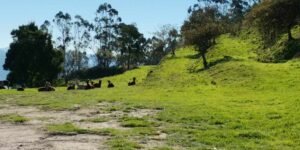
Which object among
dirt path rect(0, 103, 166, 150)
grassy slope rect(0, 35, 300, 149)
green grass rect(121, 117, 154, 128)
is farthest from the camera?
green grass rect(121, 117, 154, 128)

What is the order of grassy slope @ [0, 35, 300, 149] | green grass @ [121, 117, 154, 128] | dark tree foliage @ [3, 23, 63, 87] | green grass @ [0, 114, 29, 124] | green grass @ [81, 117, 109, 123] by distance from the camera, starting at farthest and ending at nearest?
dark tree foliage @ [3, 23, 63, 87]
green grass @ [0, 114, 29, 124]
green grass @ [81, 117, 109, 123]
green grass @ [121, 117, 154, 128]
grassy slope @ [0, 35, 300, 149]

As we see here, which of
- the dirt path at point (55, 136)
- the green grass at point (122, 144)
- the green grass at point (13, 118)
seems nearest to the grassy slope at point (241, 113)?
the green grass at point (122, 144)

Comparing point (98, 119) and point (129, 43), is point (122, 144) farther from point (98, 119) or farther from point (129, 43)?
point (129, 43)

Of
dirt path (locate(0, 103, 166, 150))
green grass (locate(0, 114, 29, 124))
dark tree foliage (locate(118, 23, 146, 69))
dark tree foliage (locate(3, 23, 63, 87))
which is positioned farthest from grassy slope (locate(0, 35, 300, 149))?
dark tree foliage (locate(118, 23, 146, 69))

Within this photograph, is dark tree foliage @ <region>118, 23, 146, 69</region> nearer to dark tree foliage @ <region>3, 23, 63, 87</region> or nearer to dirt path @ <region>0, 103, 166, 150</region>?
dark tree foliage @ <region>3, 23, 63, 87</region>

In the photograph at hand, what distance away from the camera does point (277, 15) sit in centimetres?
5784

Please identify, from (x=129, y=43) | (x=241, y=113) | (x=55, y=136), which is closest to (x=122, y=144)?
(x=55, y=136)

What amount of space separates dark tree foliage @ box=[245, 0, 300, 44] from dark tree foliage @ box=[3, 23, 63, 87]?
40.7 metres

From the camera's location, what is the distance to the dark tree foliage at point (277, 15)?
5688cm

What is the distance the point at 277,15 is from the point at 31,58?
45.3 m

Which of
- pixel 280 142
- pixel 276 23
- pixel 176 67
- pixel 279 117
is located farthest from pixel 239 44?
pixel 280 142

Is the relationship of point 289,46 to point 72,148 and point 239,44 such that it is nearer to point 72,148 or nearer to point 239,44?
point 239,44

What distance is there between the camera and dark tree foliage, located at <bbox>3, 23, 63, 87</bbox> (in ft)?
280

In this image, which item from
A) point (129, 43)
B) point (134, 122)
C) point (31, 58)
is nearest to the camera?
point (134, 122)
